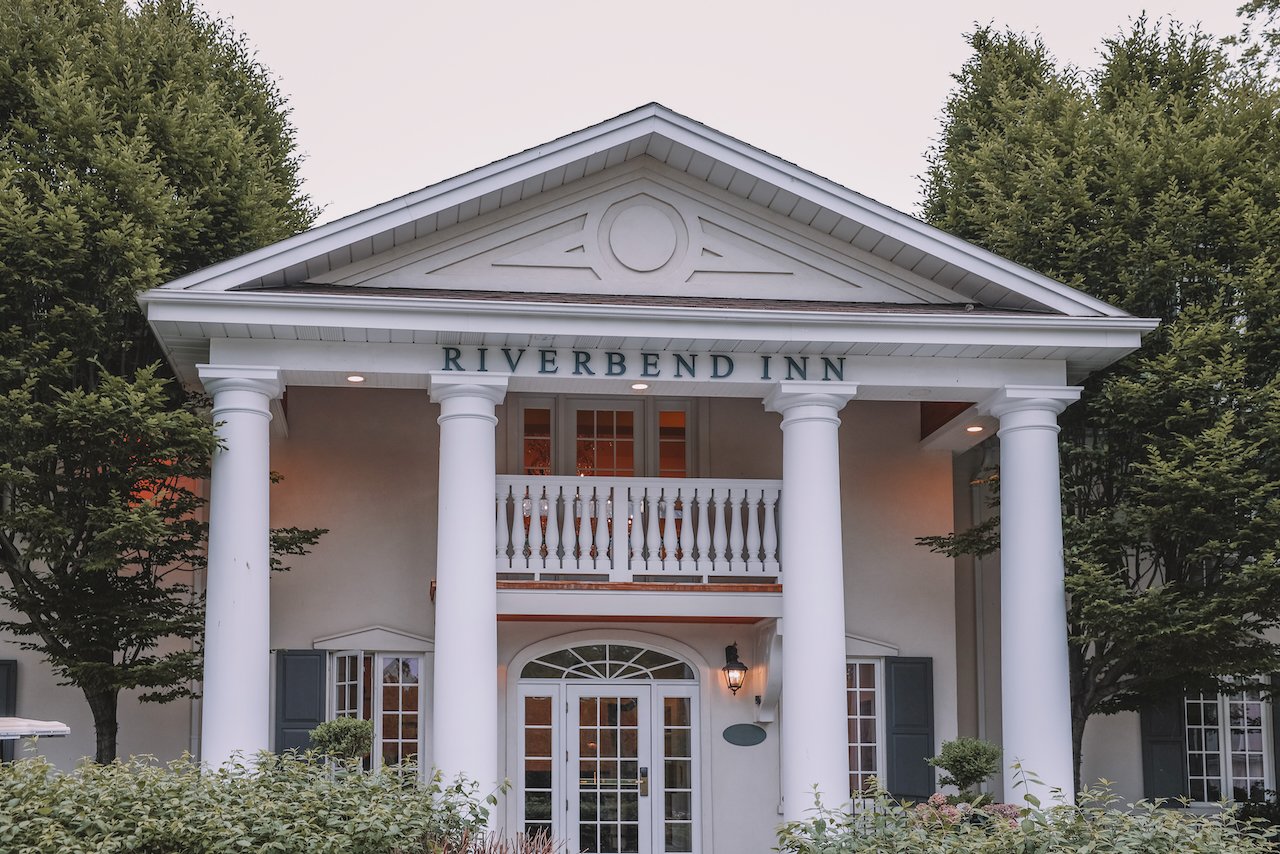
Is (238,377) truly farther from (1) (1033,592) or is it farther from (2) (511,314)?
(1) (1033,592)

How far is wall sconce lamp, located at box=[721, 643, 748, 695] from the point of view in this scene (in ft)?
54.8

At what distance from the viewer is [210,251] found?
1606 centimetres

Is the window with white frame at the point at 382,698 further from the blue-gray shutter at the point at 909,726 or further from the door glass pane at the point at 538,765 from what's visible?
the blue-gray shutter at the point at 909,726

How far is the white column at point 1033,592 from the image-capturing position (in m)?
14.1

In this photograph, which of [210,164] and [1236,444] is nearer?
[1236,444]

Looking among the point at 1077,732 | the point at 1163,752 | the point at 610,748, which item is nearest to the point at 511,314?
the point at 610,748

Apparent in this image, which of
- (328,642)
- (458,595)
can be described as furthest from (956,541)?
(328,642)

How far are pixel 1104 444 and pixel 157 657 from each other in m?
10.1

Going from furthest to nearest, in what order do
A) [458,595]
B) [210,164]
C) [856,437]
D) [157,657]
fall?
[856,437], [210,164], [157,657], [458,595]

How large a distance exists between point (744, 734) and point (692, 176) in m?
6.55

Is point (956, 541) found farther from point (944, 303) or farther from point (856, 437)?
point (944, 303)

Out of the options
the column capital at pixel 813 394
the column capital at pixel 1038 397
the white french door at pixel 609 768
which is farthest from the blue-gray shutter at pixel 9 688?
the column capital at pixel 1038 397

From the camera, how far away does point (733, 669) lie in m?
16.7

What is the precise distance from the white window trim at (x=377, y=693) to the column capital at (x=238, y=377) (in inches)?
161
